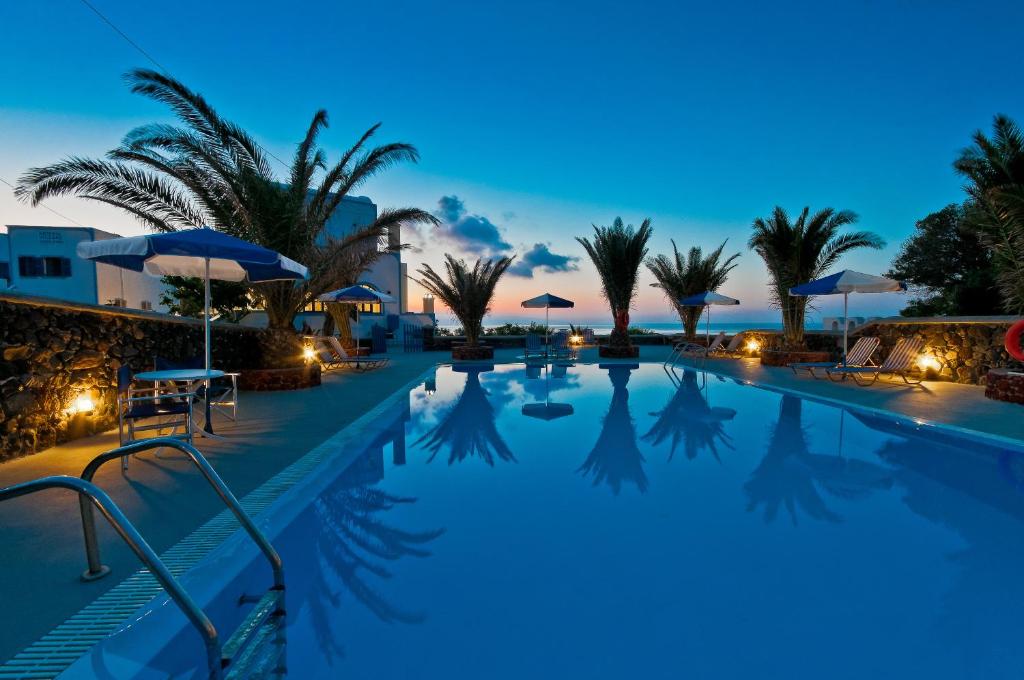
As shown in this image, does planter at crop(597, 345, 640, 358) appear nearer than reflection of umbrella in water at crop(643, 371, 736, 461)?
No

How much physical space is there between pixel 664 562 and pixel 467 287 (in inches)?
542

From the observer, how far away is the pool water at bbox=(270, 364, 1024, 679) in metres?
2.06

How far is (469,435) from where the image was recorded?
6258mm

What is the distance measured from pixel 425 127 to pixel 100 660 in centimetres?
1652

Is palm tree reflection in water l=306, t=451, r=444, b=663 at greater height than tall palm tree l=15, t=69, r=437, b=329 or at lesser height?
lesser

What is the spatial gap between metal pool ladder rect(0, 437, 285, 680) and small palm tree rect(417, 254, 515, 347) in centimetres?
1376

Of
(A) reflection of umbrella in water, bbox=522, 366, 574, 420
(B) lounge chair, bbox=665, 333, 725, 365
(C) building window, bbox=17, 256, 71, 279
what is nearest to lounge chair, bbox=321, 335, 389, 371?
(A) reflection of umbrella in water, bbox=522, 366, 574, 420

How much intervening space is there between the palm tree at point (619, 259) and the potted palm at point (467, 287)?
3067 mm

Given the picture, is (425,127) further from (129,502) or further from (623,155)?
(129,502)

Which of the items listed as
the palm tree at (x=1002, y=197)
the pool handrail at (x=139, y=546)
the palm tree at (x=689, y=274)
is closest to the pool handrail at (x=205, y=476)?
the pool handrail at (x=139, y=546)

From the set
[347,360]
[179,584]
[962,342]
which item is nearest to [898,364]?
[962,342]

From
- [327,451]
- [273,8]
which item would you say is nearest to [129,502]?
[327,451]

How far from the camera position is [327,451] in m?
4.83

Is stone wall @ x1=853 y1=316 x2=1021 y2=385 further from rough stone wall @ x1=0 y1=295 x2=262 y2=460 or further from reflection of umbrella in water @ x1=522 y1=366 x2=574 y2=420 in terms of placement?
rough stone wall @ x1=0 y1=295 x2=262 y2=460
